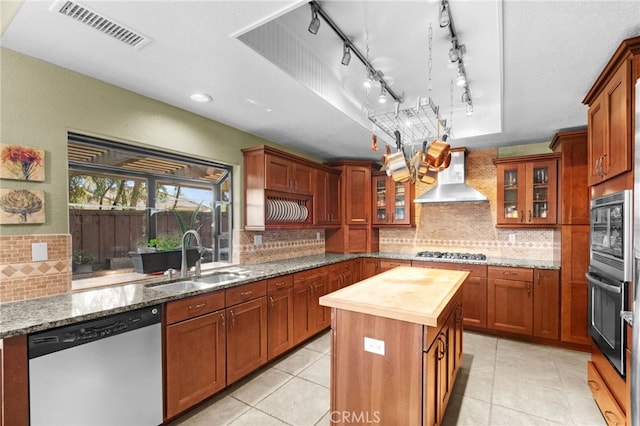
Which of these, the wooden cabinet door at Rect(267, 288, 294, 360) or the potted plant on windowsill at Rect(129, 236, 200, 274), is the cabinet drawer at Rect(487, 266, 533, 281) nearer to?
the wooden cabinet door at Rect(267, 288, 294, 360)

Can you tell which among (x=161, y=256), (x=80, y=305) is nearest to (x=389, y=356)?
(x=80, y=305)

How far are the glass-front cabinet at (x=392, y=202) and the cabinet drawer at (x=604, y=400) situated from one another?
2779 millimetres

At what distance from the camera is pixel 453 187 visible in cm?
433

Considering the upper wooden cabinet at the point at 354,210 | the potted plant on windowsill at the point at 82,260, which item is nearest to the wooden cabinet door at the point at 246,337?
the potted plant on windowsill at the point at 82,260

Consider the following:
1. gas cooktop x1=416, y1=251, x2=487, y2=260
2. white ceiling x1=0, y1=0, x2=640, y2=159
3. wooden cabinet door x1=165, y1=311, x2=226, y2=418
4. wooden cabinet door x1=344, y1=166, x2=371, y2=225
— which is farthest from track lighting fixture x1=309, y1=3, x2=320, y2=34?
gas cooktop x1=416, y1=251, x2=487, y2=260

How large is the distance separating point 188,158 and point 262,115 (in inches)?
34.9

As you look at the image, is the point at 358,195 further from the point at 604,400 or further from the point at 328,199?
the point at 604,400

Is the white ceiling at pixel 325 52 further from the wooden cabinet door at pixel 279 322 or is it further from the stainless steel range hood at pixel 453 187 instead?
the wooden cabinet door at pixel 279 322

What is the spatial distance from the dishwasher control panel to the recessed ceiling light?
68.0 inches

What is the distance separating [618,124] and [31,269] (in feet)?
12.9

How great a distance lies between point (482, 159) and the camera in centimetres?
445

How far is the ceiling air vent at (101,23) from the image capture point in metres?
1.55

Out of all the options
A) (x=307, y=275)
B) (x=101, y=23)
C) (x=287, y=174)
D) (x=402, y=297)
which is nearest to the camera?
(x=101, y=23)

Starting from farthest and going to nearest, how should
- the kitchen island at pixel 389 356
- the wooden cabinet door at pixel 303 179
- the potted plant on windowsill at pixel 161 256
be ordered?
the wooden cabinet door at pixel 303 179 → the potted plant on windowsill at pixel 161 256 → the kitchen island at pixel 389 356
